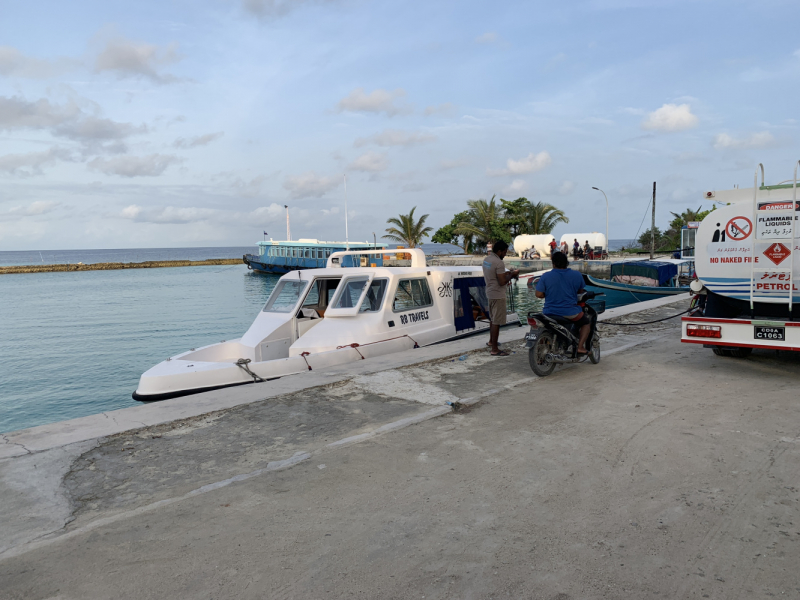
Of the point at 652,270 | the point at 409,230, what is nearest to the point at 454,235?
the point at 409,230

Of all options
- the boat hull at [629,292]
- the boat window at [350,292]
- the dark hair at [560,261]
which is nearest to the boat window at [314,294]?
the boat window at [350,292]

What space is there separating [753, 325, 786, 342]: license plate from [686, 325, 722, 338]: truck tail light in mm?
424

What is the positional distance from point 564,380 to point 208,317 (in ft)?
80.3

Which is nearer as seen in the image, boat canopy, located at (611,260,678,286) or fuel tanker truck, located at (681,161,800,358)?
fuel tanker truck, located at (681,161,800,358)

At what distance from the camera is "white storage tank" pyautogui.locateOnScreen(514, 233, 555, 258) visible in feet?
163

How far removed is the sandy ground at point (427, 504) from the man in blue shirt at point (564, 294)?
161 centimetres

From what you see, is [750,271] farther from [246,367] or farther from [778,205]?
[246,367]

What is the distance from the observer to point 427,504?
386 cm

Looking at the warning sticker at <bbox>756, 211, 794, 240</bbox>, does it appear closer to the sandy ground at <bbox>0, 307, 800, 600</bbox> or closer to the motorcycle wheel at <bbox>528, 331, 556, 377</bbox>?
the sandy ground at <bbox>0, 307, 800, 600</bbox>

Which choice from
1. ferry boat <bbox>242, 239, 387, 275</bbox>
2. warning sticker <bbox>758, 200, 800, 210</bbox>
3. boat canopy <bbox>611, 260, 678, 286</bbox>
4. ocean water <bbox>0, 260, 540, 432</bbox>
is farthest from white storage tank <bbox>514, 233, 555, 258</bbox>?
warning sticker <bbox>758, 200, 800, 210</bbox>

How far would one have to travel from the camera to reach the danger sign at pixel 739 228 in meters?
7.50

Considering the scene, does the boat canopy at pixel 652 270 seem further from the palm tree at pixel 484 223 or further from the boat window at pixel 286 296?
the palm tree at pixel 484 223

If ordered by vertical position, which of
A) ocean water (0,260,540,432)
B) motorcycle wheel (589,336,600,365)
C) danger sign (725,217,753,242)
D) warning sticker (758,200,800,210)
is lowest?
ocean water (0,260,540,432)

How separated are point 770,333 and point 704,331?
77 centimetres
